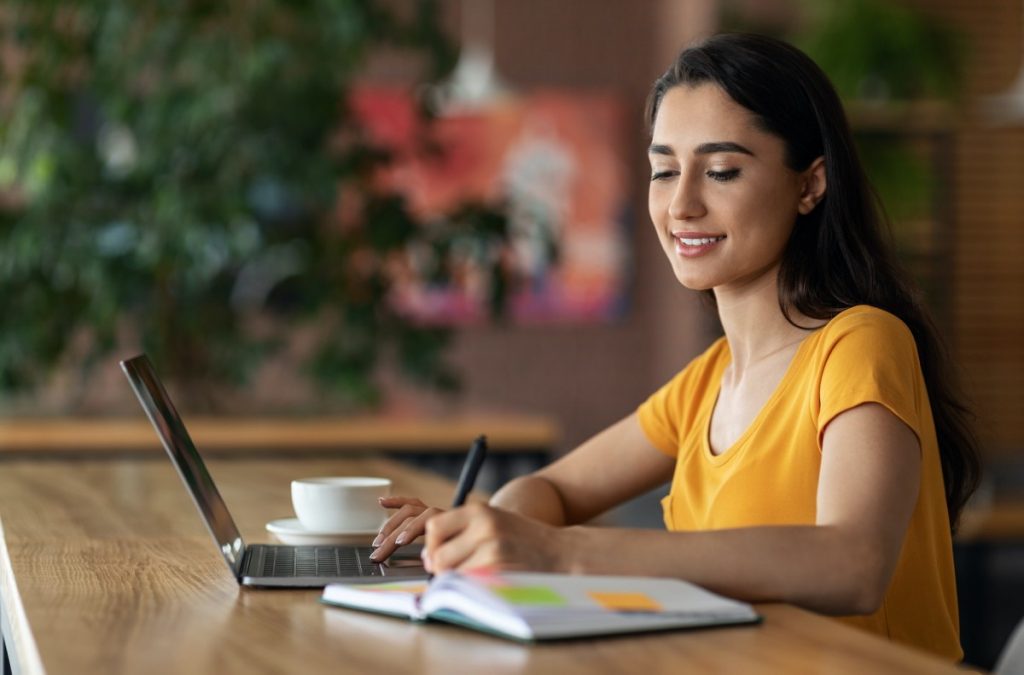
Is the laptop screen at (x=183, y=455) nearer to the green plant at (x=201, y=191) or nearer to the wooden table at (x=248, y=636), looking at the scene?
the wooden table at (x=248, y=636)

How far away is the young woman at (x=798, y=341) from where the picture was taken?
1339mm

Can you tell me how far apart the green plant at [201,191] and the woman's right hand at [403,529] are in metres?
2.50

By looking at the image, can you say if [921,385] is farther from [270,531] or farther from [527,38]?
[527,38]

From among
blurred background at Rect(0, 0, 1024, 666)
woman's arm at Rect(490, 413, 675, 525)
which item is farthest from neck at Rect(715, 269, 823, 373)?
blurred background at Rect(0, 0, 1024, 666)

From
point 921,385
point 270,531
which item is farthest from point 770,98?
point 270,531

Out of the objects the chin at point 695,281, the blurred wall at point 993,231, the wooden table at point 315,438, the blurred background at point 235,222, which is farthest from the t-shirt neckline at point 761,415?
the blurred wall at point 993,231

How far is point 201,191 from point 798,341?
8.60 feet

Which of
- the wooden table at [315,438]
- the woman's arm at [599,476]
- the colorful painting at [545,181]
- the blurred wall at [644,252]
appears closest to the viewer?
the woman's arm at [599,476]

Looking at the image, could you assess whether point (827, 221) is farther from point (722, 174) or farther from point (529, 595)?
point (529, 595)

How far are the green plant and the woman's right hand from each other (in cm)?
250

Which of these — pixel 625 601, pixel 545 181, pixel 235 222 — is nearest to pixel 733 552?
pixel 625 601

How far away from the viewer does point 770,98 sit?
150cm

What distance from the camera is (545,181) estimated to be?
701 cm

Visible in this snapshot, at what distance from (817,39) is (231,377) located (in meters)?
2.79
